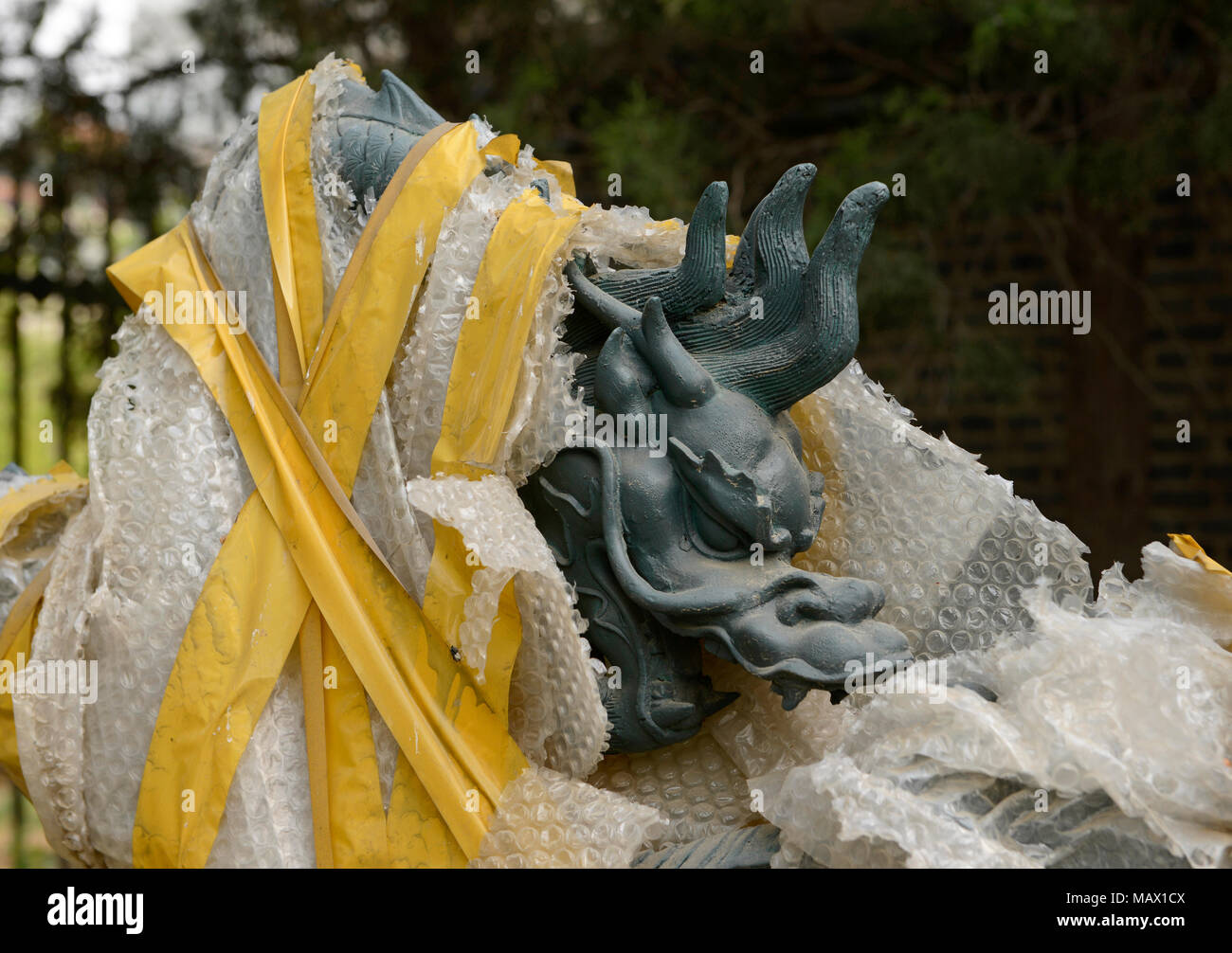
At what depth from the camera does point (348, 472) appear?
153cm

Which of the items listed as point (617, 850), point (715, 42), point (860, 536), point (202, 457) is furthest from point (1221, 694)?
point (715, 42)

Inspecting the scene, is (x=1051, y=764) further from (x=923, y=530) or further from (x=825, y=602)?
(x=923, y=530)

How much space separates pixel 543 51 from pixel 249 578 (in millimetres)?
2564

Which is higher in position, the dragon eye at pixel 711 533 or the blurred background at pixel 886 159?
the blurred background at pixel 886 159

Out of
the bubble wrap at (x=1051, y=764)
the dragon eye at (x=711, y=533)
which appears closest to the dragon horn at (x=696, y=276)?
the dragon eye at (x=711, y=533)

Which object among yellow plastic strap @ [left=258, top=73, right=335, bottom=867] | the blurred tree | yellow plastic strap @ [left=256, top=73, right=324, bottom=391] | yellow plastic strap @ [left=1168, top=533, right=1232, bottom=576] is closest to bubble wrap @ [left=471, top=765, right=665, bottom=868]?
yellow plastic strap @ [left=258, top=73, right=335, bottom=867]

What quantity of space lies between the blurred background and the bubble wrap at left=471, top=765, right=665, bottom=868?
82.5 inches

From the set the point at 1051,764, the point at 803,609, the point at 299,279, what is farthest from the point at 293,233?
the point at 1051,764

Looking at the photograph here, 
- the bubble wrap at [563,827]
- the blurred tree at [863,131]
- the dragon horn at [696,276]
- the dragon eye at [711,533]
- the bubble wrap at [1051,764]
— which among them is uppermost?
the blurred tree at [863,131]

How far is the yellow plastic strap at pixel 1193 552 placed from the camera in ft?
4.75

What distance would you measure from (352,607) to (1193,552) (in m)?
0.99

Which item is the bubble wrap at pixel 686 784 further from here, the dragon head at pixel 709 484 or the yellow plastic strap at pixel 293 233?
the yellow plastic strap at pixel 293 233

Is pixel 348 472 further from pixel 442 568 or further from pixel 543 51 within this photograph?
pixel 543 51

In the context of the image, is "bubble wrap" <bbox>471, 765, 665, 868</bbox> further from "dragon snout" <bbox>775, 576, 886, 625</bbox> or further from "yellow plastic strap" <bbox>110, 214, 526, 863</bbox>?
"dragon snout" <bbox>775, 576, 886, 625</bbox>
